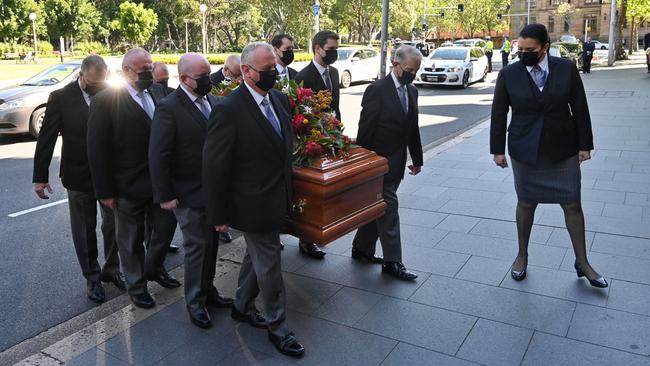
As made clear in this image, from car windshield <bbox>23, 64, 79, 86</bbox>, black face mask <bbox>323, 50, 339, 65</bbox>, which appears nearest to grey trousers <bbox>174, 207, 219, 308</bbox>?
black face mask <bbox>323, 50, 339, 65</bbox>

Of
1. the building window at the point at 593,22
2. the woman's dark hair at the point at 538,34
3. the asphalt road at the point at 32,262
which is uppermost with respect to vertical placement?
the building window at the point at 593,22

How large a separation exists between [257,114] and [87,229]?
6.49 ft

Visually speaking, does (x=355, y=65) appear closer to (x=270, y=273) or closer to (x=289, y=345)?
(x=270, y=273)

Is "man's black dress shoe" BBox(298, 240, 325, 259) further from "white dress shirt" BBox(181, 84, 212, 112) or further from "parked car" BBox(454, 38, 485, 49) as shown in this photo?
"parked car" BBox(454, 38, 485, 49)

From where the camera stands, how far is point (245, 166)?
132 inches

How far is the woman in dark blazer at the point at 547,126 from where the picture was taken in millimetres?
4281

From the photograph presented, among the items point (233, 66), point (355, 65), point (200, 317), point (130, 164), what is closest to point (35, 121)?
point (233, 66)

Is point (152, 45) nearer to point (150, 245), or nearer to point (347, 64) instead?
point (347, 64)

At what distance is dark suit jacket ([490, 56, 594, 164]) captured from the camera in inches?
169

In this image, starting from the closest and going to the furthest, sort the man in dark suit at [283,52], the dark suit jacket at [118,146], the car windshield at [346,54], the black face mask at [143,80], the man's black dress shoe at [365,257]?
the dark suit jacket at [118,146]
the black face mask at [143,80]
the man's black dress shoe at [365,257]
the man in dark suit at [283,52]
the car windshield at [346,54]

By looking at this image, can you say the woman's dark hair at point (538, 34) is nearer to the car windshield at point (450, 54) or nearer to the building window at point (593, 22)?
the car windshield at point (450, 54)

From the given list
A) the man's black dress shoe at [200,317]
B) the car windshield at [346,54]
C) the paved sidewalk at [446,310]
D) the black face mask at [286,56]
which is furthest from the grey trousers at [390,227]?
the car windshield at [346,54]

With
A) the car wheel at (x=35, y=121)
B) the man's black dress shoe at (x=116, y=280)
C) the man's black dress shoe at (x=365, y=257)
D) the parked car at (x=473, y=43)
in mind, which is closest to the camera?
the man's black dress shoe at (x=116, y=280)

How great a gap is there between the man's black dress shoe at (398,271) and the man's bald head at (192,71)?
6.71ft
